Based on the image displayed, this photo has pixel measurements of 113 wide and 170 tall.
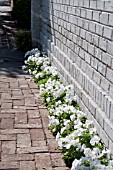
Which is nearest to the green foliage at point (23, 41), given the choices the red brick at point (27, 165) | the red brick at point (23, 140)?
the red brick at point (23, 140)

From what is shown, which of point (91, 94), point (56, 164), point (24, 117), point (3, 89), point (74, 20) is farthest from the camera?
point (3, 89)

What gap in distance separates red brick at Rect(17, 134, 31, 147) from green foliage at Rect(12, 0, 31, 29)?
29.8ft

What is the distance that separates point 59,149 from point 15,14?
398 inches

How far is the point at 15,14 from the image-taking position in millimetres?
12773

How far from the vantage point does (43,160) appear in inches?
127

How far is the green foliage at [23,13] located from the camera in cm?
1224

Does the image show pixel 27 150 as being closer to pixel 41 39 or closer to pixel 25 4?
pixel 41 39

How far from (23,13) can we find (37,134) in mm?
9203

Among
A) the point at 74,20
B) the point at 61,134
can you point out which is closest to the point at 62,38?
the point at 74,20

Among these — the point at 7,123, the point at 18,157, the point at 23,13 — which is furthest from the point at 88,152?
the point at 23,13

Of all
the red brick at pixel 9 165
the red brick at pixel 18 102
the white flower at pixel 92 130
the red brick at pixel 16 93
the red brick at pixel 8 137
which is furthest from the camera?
the red brick at pixel 16 93

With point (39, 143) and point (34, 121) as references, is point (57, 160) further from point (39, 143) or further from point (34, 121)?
point (34, 121)

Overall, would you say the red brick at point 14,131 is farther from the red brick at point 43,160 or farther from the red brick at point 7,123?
the red brick at point 43,160

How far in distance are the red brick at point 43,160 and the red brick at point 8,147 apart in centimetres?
28
